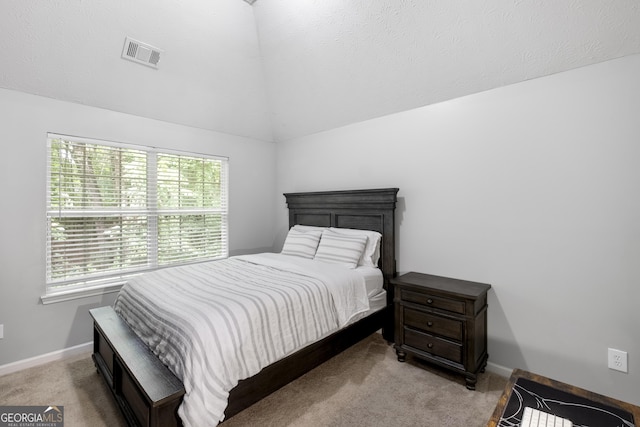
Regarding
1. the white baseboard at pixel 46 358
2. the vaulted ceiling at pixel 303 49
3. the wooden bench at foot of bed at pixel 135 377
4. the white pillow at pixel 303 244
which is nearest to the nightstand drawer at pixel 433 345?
the white pillow at pixel 303 244

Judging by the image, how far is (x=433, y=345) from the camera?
92.2 inches

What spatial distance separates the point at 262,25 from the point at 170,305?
2519mm

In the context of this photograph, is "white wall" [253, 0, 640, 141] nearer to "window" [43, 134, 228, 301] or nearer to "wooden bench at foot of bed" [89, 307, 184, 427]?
"window" [43, 134, 228, 301]

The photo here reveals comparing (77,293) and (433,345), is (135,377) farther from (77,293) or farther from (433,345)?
(433,345)

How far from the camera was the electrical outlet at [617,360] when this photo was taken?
1.91 metres

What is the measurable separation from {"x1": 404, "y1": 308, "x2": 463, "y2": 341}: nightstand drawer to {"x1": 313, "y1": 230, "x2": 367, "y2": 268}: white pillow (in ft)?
2.19

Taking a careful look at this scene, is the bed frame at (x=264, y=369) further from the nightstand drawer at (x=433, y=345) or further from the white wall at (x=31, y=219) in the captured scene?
the white wall at (x=31, y=219)

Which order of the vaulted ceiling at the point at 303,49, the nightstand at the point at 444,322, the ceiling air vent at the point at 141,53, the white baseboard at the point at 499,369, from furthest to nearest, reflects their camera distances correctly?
the ceiling air vent at the point at 141,53, the white baseboard at the point at 499,369, the nightstand at the point at 444,322, the vaulted ceiling at the point at 303,49

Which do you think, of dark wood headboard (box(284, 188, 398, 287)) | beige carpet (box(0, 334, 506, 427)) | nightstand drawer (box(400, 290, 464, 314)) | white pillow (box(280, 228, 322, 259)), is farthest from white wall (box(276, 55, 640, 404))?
white pillow (box(280, 228, 322, 259))

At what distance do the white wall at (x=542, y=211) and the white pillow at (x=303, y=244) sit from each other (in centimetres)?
90

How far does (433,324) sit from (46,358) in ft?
10.7

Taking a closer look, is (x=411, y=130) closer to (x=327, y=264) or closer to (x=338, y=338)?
(x=327, y=264)

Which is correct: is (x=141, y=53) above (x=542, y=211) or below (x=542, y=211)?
above

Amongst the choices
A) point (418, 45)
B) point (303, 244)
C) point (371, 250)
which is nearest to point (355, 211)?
point (371, 250)
